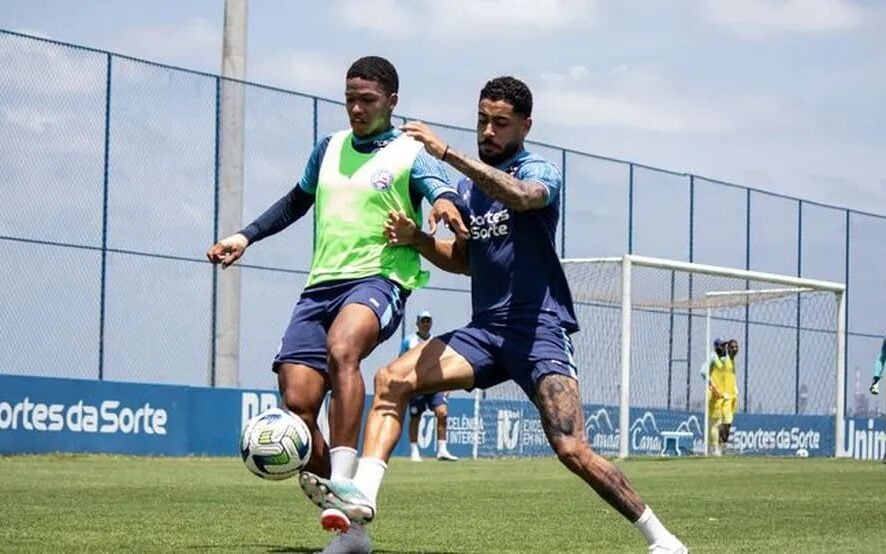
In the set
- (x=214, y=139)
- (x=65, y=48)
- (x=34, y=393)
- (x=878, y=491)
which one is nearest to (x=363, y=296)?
(x=878, y=491)

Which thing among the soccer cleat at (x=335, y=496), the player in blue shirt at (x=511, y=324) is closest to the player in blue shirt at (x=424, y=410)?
the player in blue shirt at (x=511, y=324)

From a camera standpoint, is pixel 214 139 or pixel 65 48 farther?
pixel 214 139

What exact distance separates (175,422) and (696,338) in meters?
14.6

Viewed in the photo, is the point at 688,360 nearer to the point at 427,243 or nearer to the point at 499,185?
the point at 427,243

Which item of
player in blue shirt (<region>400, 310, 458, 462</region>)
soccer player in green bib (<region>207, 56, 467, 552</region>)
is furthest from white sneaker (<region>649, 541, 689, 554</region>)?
player in blue shirt (<region>400, 310, 458, 462</region>)

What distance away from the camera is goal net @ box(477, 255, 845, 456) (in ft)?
99.6

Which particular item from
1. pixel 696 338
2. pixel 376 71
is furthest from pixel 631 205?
pixel 376 71

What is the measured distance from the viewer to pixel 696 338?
3650 cm

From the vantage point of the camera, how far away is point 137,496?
13.7 metres

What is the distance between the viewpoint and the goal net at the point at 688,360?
1195 inches

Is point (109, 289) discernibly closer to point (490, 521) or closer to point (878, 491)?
point (878, 491)

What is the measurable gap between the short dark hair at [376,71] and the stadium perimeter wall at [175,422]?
14.4m

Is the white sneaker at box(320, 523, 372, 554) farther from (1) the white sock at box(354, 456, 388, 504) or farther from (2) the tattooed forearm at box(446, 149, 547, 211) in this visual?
(2) the tattooed forearm at box(446, 149, 547, 211)

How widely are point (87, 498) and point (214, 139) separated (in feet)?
47.0
